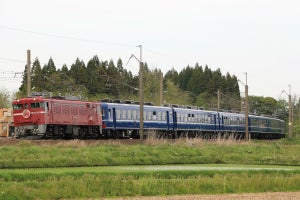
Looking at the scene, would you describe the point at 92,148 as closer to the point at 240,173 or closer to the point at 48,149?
the point at 48,149

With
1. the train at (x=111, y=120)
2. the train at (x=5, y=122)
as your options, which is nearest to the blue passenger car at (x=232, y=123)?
the train at (x=111, y=120)

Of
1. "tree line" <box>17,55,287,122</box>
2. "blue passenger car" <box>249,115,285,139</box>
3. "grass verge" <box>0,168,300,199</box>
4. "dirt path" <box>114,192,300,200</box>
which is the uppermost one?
"tree line" <box>17,55,287,122</box>

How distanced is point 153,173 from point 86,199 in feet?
19.1

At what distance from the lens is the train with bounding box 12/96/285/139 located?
45.9 m

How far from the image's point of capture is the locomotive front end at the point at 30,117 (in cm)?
4534

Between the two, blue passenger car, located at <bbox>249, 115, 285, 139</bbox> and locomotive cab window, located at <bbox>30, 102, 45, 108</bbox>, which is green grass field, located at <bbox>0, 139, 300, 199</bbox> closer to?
locomotive cab window, located at <bbox>30, 102, 45, 108</bbox>

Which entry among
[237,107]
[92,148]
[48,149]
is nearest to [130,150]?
[92,148]

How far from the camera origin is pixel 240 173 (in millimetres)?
30109

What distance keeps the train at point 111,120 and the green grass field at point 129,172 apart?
6.90 metres

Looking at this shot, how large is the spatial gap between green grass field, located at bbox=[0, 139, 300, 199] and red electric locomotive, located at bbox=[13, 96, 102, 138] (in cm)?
644

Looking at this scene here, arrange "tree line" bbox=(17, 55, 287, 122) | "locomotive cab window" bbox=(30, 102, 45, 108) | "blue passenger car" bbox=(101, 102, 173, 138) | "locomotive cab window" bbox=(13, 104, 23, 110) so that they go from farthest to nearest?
"tree line" bbox=(17, 55, 287, 122), "blue passenger car" bbox=(101, 102, 173, 138), "locomotive cab window" bbox=(13, 104, 23, 110), "locomotive cab window" bbox=(30, 102, 45, 108)

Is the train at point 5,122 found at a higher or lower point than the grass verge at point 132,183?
higher

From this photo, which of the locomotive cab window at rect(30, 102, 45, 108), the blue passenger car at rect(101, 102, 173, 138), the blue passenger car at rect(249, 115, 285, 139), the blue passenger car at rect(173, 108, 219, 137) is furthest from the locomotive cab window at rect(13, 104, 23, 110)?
the blue passenger car at rect(249, 115, 285, 139)

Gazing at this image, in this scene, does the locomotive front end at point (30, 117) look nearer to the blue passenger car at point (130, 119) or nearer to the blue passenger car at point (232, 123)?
the blue passenger car at point (130, 119)
